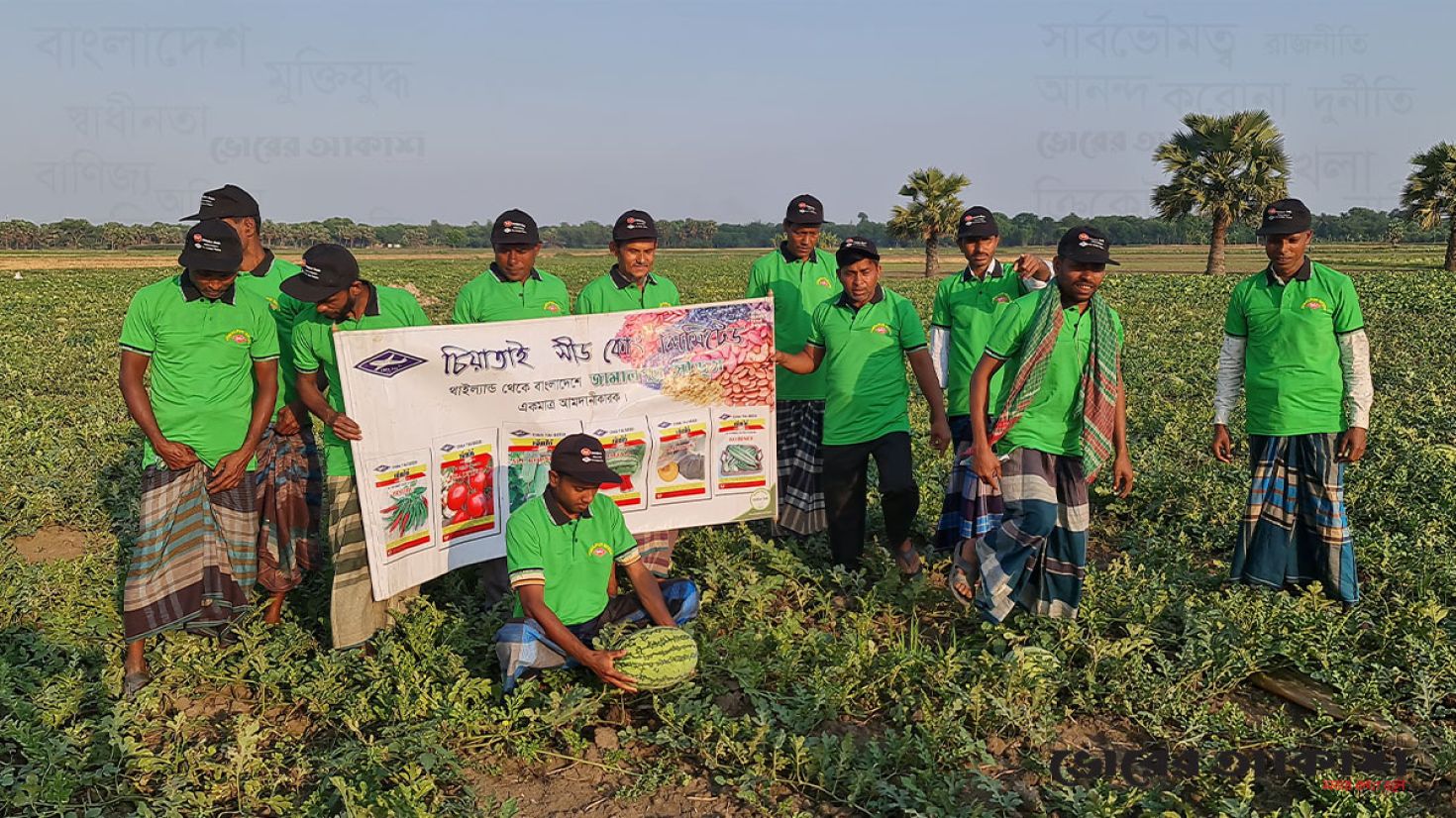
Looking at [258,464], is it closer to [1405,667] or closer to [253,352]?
[253,352]

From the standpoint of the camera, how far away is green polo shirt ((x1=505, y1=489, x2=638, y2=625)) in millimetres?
4328

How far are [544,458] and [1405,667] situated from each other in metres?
4.38

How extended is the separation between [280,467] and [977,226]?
4.18 meters

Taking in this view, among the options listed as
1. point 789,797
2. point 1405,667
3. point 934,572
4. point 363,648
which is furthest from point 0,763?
point 1405,667

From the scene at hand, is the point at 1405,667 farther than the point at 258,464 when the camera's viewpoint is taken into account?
No

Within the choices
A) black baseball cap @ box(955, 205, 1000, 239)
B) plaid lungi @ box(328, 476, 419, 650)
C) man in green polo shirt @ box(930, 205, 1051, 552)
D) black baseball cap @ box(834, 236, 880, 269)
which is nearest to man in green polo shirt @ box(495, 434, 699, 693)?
plaid lungi @ box(328, 476, 419, 650)

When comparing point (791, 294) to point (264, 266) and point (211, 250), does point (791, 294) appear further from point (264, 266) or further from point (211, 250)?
point (211, 250)

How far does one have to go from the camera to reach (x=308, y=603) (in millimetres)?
5773

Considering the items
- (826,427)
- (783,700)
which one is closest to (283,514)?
(783,700)

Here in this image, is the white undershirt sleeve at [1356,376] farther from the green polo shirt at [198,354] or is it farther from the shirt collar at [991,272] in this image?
the green polo shirt at [198,354]

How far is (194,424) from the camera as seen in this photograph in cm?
489

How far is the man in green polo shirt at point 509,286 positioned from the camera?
5.76 meters

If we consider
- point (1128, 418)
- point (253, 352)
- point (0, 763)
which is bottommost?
point (0, 763)

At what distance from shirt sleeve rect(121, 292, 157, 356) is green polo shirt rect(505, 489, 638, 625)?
2009 mm
